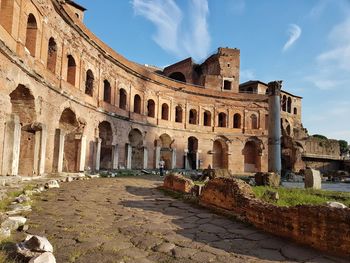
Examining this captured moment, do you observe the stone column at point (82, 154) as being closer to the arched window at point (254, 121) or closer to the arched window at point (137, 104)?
the arched window at point (137, 104)

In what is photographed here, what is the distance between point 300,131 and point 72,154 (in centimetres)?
3228

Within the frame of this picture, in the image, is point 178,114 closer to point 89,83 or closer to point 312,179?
point 89,83

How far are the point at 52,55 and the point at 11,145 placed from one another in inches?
255

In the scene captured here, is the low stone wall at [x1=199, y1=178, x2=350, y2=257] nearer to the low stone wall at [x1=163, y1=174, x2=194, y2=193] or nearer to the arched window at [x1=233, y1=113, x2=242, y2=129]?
the low stone wall at [x1=163, y1=174, x2=194, y2=193]

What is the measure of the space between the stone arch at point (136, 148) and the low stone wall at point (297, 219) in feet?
58.4

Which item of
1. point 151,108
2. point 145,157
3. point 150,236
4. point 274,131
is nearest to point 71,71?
point 145,157

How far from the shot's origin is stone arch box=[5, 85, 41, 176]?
37.4ft

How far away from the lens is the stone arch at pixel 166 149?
2673cm

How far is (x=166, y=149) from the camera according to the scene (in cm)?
2662

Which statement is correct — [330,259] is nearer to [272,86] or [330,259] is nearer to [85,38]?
[272,86]

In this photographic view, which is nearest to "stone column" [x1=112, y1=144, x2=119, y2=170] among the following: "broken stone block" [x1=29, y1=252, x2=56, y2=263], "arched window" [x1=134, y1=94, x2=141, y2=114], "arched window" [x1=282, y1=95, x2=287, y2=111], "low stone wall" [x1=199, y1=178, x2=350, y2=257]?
"arched window" [x1=134, y1=94, x2=141, y2=114]

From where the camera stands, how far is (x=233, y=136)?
102 ft

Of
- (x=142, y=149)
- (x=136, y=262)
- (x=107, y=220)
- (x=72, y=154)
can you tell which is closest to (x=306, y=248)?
(x=136, y=262)

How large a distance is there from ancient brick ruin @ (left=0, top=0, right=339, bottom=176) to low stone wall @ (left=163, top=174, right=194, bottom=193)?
5.13 meters
